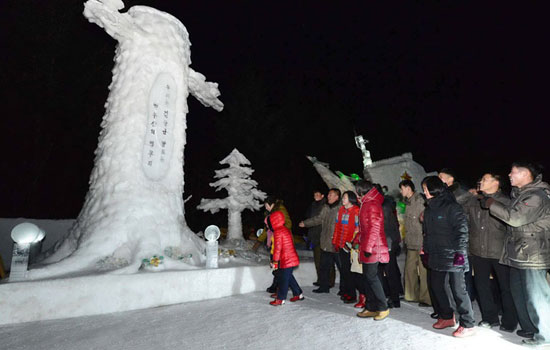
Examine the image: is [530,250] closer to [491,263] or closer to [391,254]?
[491,263]

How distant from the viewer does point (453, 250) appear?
12.1ft

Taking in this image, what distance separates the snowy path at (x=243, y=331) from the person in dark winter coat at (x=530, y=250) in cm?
34

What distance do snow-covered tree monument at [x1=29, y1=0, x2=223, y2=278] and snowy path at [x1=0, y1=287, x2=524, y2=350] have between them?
1.44 meters

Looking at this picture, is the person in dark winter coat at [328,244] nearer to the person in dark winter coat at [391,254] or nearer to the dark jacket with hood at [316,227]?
the dark jacket with hood at [316,227]

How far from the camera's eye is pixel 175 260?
558 cm

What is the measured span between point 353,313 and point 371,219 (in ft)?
4.57

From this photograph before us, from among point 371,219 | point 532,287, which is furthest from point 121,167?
point 532,287

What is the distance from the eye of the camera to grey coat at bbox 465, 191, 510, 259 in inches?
159

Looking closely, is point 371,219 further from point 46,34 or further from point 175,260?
point 46,34

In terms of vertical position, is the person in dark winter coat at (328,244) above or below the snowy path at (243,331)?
above

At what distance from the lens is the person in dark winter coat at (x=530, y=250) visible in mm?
3264

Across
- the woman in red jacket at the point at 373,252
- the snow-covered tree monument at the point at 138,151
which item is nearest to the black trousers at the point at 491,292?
the woman in red jacket at the point at 373,252

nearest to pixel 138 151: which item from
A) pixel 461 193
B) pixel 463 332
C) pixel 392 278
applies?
pixel 392 278

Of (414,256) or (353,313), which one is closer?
(353,313)
